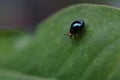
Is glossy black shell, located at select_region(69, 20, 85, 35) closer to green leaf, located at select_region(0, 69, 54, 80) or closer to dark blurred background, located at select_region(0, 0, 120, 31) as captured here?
green leaf, located at select_region(0, 69, 54, 80)

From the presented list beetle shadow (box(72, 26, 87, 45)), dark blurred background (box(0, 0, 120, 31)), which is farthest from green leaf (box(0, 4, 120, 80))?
dark blurred background (box(0, 0, 120, 31))

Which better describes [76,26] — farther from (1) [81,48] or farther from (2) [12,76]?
(2) [12,76]

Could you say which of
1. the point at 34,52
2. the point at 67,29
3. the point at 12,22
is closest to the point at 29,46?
the point at 34,52

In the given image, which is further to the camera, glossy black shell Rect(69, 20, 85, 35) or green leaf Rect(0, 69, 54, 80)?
green leaf Rect(0, 69, 54, 80)

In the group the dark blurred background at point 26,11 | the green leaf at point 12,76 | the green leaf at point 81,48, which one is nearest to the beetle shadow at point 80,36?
the green leaf at point 81,48

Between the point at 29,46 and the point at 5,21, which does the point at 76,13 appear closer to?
the point at 29,46
